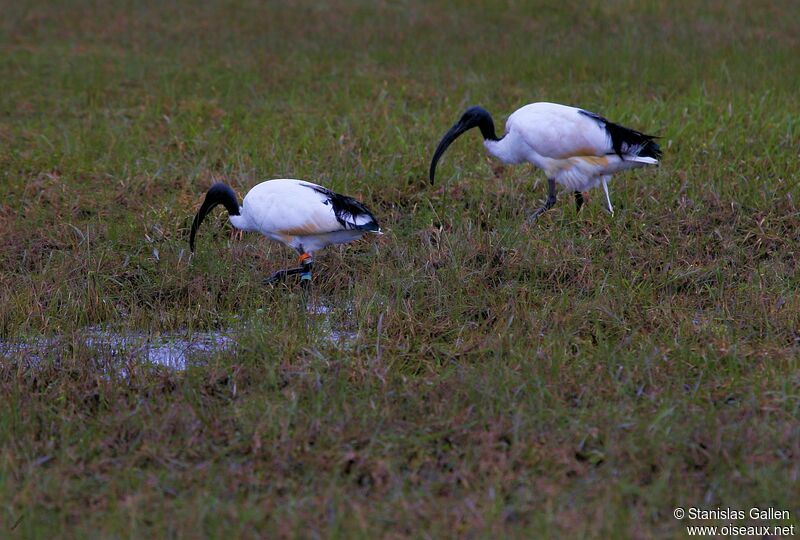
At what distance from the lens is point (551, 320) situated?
4.92 meters

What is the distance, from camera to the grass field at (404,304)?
355 cm

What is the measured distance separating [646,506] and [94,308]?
3.15 metres

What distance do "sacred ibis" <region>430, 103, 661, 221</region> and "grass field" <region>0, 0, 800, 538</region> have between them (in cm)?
24

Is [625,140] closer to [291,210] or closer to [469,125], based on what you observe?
[469,125]

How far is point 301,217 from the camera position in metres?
5.37

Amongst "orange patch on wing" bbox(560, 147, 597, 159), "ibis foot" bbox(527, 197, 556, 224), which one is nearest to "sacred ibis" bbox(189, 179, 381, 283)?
"ibis foot" bbox(527, 197, 556, 224)

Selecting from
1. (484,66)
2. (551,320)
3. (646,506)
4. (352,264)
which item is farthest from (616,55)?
(646,506)

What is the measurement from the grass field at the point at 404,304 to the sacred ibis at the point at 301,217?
0.83 ft

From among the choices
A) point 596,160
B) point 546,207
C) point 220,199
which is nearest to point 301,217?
point 220,199

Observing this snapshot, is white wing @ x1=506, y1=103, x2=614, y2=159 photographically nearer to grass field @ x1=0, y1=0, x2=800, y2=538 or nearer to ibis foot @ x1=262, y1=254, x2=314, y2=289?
grass field @ x1=0, y1=0, x2=800, y2=538

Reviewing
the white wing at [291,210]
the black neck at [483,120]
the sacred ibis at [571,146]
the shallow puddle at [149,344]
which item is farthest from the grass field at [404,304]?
the black neck at [483,120]

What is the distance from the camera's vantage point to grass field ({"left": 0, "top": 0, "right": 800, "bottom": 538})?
355 cm

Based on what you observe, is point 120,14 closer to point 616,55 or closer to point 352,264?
point 616,55

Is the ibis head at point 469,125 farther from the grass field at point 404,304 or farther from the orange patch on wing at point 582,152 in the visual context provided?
the orange patch on wing at point 582,152
